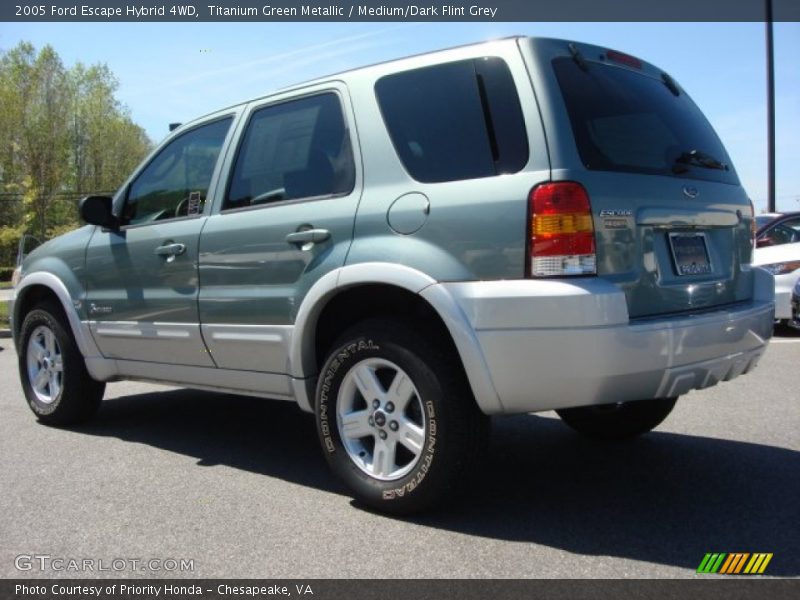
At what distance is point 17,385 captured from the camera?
7.28 m

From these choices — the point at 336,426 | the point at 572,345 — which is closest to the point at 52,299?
the point at 336,426

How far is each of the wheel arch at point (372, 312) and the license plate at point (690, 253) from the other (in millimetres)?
995

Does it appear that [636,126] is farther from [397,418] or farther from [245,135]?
[245,135]

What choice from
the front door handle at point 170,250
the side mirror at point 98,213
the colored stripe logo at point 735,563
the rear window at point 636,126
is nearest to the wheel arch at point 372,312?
the rear window at point 636,126

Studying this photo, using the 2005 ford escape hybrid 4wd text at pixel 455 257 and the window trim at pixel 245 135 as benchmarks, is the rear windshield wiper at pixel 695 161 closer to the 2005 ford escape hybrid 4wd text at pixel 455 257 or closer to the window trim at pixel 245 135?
the 2005 ford escape hybrid 4wd text at pixel 455 257

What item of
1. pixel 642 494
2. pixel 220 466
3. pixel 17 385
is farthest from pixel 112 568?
pixel 17 385

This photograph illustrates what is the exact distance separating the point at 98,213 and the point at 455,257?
279 centimetres

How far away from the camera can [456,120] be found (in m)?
3.25

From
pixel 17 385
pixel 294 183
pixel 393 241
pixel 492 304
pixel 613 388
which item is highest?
pixel 294 183

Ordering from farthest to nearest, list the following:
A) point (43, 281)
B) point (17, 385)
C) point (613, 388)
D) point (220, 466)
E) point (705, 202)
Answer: point (17, 385)
point (43, 281)
point (220, 466)
point (705, 202)
point (613, 388)

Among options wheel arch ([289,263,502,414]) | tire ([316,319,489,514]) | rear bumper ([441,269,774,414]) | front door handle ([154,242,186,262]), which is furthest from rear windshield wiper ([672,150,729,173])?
front door handle ([154,242,186,262])
